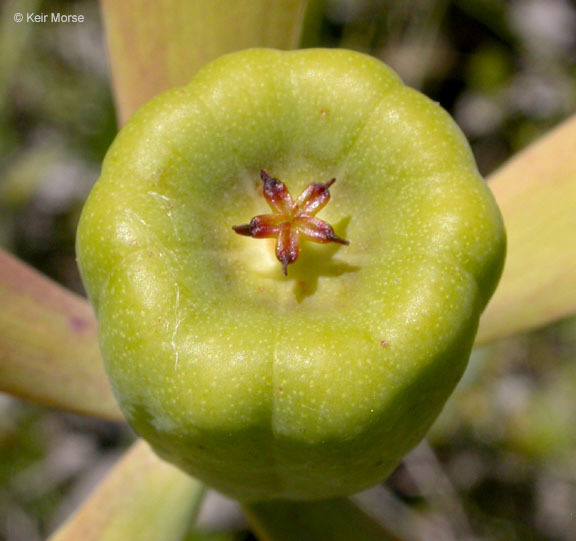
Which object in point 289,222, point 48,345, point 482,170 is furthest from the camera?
point 482,170

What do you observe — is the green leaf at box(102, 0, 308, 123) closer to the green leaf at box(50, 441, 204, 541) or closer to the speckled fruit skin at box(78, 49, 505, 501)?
the speckled fruit skin at box(78, 49, 505, 501)

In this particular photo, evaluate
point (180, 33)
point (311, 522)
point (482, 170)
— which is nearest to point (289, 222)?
point (180, 33)

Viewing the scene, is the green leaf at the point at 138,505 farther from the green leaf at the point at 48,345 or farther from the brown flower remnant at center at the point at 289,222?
the brown flower remnant at center at the point at 289,222

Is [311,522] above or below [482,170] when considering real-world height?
above

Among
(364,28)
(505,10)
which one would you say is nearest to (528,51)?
(505,10)

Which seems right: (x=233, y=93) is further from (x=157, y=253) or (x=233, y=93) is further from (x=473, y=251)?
(x=473, y=251)

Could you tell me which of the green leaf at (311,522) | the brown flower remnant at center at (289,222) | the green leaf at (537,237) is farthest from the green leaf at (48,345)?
the green leaf at (537,237)

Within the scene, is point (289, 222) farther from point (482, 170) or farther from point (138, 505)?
point (482, 170)
